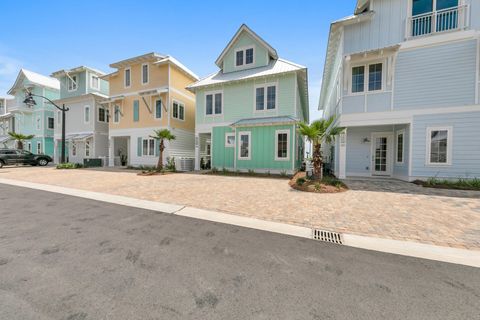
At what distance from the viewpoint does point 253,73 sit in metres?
13.5

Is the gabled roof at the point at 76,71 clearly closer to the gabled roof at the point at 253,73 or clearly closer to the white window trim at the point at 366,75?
the gabled roof at the point at 253,73

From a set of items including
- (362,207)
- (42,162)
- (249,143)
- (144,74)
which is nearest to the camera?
(362,207)

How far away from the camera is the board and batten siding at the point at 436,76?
874 centimetres

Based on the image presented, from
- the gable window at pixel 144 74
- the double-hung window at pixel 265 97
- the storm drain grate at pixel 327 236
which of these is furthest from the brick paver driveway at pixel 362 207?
the gable window at pixel 144 74

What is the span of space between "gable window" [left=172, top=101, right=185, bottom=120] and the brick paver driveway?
982cm

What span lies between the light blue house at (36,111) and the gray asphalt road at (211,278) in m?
28.5

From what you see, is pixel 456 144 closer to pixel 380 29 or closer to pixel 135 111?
pixel 380 29

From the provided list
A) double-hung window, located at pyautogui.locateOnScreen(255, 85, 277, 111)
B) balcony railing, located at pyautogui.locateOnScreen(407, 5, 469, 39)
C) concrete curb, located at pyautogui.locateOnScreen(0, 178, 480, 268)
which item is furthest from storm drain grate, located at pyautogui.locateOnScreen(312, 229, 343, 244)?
balcony railing, located at pyautogui.locateOnScreen(407, 5, 469, 39)

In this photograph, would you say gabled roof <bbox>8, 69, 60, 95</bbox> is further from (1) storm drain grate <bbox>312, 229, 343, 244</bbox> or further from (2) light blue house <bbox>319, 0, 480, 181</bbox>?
(1) storm drain grate <bbox>312, 229, 343, 244</bbox>

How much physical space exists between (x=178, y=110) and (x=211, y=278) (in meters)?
16.7

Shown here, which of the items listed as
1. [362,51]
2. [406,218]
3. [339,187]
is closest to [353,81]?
[362,51]

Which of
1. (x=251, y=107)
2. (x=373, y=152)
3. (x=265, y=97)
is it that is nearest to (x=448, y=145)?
(x=373, y=152)

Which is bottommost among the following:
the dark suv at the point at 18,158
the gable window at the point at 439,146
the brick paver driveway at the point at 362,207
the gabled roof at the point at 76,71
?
the brick paver driveway at the point at 362,207

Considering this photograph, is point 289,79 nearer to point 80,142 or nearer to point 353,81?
point 353,81
